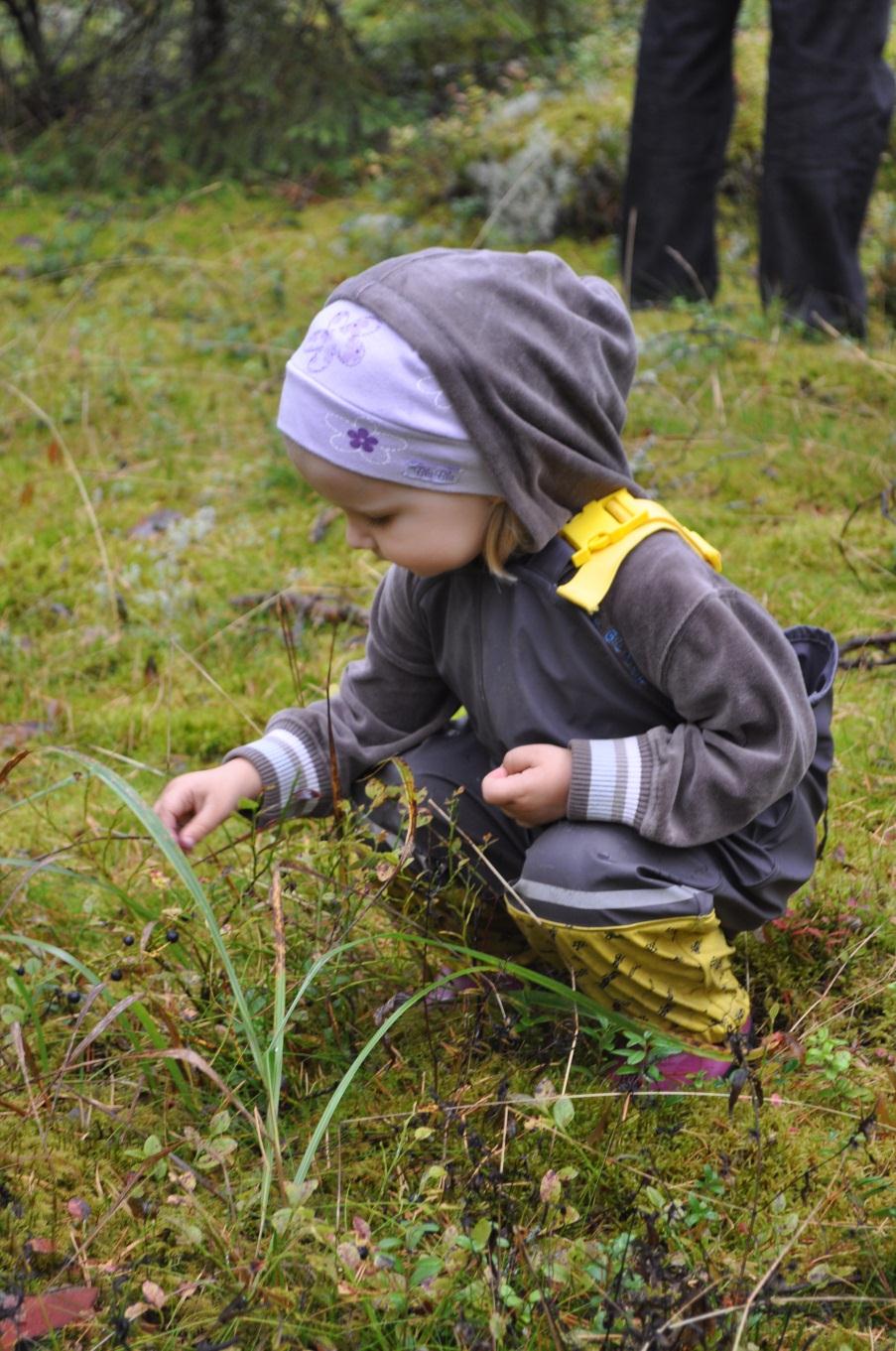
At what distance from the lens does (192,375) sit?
5.84 metres

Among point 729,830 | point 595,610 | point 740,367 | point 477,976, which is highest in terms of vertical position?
point 595,610

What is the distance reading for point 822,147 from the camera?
16.9ft

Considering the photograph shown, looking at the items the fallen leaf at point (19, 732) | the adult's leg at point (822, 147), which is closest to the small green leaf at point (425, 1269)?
the fallen leaf at point (19, 732)

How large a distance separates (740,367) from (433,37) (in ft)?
16.5

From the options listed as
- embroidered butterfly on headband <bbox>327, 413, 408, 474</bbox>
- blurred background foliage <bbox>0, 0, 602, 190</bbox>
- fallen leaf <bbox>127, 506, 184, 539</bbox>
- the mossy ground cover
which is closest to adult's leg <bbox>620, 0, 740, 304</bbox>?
the mossy ground cover

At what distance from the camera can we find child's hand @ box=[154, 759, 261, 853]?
2369mm

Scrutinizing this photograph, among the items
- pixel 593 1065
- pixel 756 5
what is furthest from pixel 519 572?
pixel 756 5

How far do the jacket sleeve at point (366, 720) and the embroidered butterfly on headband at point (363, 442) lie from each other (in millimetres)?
457

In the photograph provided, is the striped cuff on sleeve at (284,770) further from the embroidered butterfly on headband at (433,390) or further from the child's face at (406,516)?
the embroidered butterfly on headband at (433,390)

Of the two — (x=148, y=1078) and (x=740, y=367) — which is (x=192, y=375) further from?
(x=148, y=1078)

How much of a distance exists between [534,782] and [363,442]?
0.64 meters

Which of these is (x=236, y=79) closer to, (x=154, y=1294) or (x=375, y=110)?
(x=375, y=110)

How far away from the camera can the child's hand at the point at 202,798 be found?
2.37m

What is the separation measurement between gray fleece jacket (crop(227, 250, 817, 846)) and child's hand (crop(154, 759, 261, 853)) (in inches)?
19.2
